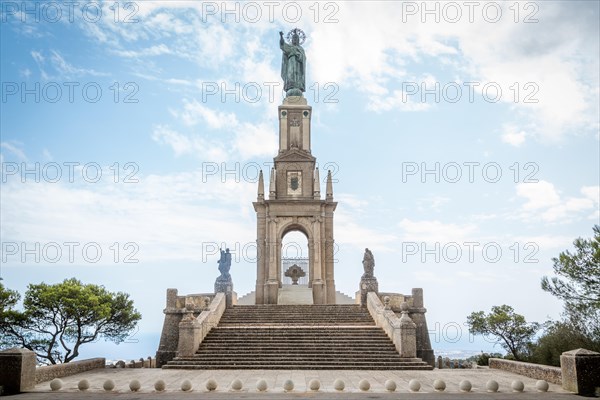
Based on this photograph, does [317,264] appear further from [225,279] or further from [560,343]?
[560,343]

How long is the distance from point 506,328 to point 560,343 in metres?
19.4

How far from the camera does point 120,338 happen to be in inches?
1458

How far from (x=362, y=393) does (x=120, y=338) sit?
2698 cm

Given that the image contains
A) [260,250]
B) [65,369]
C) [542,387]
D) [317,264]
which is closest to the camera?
[542,387]

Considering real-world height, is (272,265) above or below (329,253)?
below

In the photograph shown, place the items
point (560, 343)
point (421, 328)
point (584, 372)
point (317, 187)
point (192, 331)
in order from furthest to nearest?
point (317, 187) → point (421, 328) → point (560, 343) → point (192, 331) → point (584, 372)

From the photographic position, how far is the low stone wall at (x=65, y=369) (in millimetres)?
16016

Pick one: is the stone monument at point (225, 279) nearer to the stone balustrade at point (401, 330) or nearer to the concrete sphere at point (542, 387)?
the stone balustrade at point (401, 330)

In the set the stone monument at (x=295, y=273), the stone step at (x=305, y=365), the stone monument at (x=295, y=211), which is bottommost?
the stone step at (x=305, y=365)

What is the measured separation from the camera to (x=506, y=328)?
41531 mm

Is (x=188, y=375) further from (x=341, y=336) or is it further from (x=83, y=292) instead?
(x=83, y=292)

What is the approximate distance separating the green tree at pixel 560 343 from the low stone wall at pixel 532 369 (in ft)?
11.0

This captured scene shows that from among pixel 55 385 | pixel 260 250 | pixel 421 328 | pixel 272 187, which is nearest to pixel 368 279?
pixel 421 328

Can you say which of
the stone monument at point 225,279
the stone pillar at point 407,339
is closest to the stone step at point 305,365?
the stone pillar at point 407,339
